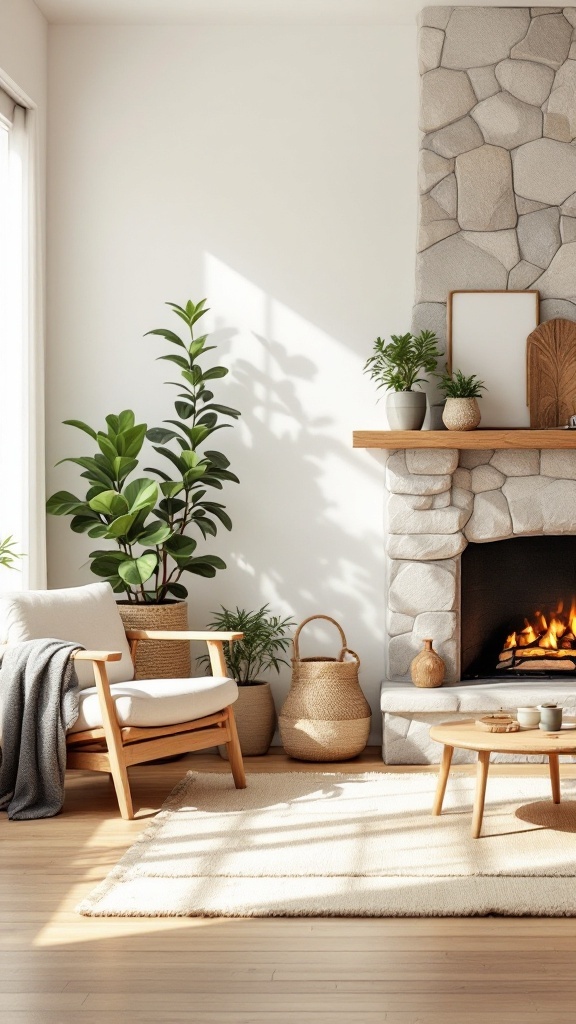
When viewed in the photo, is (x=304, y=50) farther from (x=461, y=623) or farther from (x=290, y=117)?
(x=461, y=623)

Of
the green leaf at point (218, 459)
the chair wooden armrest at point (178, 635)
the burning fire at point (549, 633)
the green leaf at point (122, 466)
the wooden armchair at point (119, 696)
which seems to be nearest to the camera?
the wooden armchair at point (119, 696)

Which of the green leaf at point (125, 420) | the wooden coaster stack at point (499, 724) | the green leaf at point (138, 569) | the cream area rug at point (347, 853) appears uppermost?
the green leaf at point (125, 420)

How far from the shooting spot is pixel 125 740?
3.69 meters

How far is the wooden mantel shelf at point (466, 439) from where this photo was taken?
180 inches

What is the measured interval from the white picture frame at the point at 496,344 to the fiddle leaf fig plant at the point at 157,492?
1.09 m

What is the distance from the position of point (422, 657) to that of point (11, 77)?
308cm

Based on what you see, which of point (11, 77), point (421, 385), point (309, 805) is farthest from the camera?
point (421, 385)

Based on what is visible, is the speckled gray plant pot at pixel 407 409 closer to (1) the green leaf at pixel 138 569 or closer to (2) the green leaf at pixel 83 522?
(1) the green leaf at pixel 138 569

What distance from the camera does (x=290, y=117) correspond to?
5.04 m

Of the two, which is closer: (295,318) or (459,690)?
(459,690)

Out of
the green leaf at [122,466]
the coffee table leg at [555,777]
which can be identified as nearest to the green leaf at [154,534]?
the green leaf at [122,466]

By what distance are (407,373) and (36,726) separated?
2.21 meters

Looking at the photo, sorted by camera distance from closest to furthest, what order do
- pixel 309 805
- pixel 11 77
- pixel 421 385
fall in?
pixel 309 805 → pixel 11 77 → pixel 421 385

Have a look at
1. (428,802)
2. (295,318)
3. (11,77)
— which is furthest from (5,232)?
(428,802)
